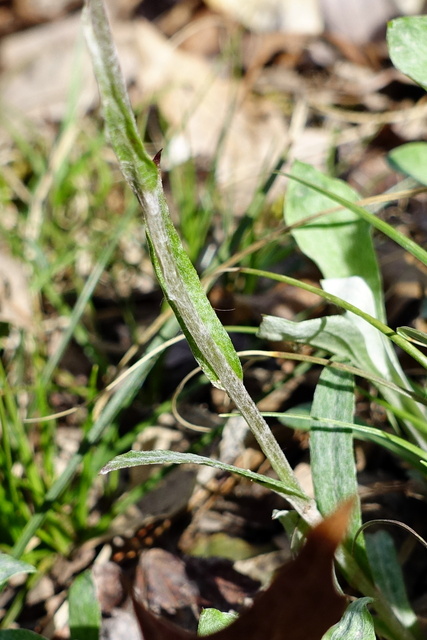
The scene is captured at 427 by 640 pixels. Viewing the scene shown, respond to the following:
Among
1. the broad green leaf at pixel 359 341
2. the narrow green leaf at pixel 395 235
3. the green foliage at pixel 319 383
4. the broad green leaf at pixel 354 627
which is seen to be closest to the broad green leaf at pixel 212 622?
the green foliage at pixel 319 383

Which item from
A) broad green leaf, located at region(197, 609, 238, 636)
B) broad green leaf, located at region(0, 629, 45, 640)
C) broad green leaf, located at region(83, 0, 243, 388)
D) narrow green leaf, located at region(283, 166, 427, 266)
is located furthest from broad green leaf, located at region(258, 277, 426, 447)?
broad green leaf, located at region(0, 629, 45, 640)

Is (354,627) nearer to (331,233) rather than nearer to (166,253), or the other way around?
(166,253)

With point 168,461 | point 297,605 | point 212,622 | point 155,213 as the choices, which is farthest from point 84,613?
point 155,213

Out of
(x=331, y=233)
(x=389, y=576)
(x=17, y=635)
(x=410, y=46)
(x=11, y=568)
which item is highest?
(x=410, y=46)

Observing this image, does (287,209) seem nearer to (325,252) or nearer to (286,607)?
(325,252)

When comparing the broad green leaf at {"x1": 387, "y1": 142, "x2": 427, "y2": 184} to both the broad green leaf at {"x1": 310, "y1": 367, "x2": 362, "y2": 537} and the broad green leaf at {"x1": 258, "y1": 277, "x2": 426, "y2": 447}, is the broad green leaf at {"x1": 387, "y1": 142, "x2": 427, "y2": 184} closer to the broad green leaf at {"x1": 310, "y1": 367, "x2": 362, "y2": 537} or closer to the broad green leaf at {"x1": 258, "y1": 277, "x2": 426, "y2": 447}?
the broad green leaf at {"x1": 258, "y1": 277, "x2": 426, "y2": 447}
